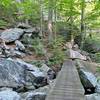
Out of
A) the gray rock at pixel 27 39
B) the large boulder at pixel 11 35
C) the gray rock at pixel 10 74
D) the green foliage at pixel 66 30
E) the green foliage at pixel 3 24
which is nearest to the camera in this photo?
the gray rock at pixel 10 74

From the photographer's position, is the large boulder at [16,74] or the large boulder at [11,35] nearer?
the large boulder at [16,74]

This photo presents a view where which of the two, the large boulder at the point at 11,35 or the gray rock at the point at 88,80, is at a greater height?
the large boulder at the point at 11,35

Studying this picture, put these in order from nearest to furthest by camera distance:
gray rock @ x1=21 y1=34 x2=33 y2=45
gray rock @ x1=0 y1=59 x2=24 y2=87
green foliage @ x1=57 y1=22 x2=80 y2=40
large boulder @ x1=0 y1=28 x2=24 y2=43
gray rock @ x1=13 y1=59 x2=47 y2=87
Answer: gray rock @ x1=0 y1=59 x2=24 y2=87, gray rock @ x1=13 y1=59 x2=47 y2=87, large boulder @ x1=0 y1=28 x2=24 y2=43, gray rock @ x1=21 y1=34 x2=33 y2=45, green foliage @ x1=57 y1=22 x2=80 y2=40

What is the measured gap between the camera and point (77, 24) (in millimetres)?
19219

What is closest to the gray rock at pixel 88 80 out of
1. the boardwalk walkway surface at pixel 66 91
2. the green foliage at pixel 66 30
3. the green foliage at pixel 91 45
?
the boardwalk walkway surface at pixel 66 91

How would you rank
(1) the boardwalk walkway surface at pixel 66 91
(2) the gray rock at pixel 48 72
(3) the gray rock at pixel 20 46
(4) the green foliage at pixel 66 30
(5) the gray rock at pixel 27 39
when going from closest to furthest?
1. (1) the boardwalk walkway surface at pixel 66 91
2. (2) the gray rock at pixel 48 72
3. (3) the gray rock at pixel 20 46
4. (5) the gray rock at pixel 27 39
5. (4) the green foliage at pixel 66 30

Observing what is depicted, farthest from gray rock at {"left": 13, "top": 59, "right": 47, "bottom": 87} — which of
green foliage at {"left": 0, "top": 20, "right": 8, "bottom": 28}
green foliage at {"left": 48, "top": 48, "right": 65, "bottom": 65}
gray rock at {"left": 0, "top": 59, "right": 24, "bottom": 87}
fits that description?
green foliage at {"left": 0, "top": 20, "right": 8, "bottom": 28}

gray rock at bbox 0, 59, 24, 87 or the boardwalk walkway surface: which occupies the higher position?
Result: the boardwalk walkway surface

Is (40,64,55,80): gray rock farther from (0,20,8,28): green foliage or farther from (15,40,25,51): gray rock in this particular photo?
(0,20,8,28): green foliage

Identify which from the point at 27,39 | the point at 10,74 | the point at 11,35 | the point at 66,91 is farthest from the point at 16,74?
the point at 27,39

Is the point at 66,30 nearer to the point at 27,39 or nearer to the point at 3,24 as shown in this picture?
the point at 3,24

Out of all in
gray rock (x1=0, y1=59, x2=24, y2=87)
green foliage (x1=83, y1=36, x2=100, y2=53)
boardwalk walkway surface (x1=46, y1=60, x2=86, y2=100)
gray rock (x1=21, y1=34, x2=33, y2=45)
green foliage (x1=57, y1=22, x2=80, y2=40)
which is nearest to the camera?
boardwalk walkway surface (x1=46, y1=60, x2=86, y2=100)

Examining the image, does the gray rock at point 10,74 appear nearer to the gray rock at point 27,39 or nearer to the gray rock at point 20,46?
the gray rock at point 20,46

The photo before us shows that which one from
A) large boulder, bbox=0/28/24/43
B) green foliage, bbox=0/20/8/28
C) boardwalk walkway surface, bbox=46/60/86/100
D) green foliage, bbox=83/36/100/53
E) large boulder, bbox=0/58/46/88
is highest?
green foliage, bbox=0/20/8/28
